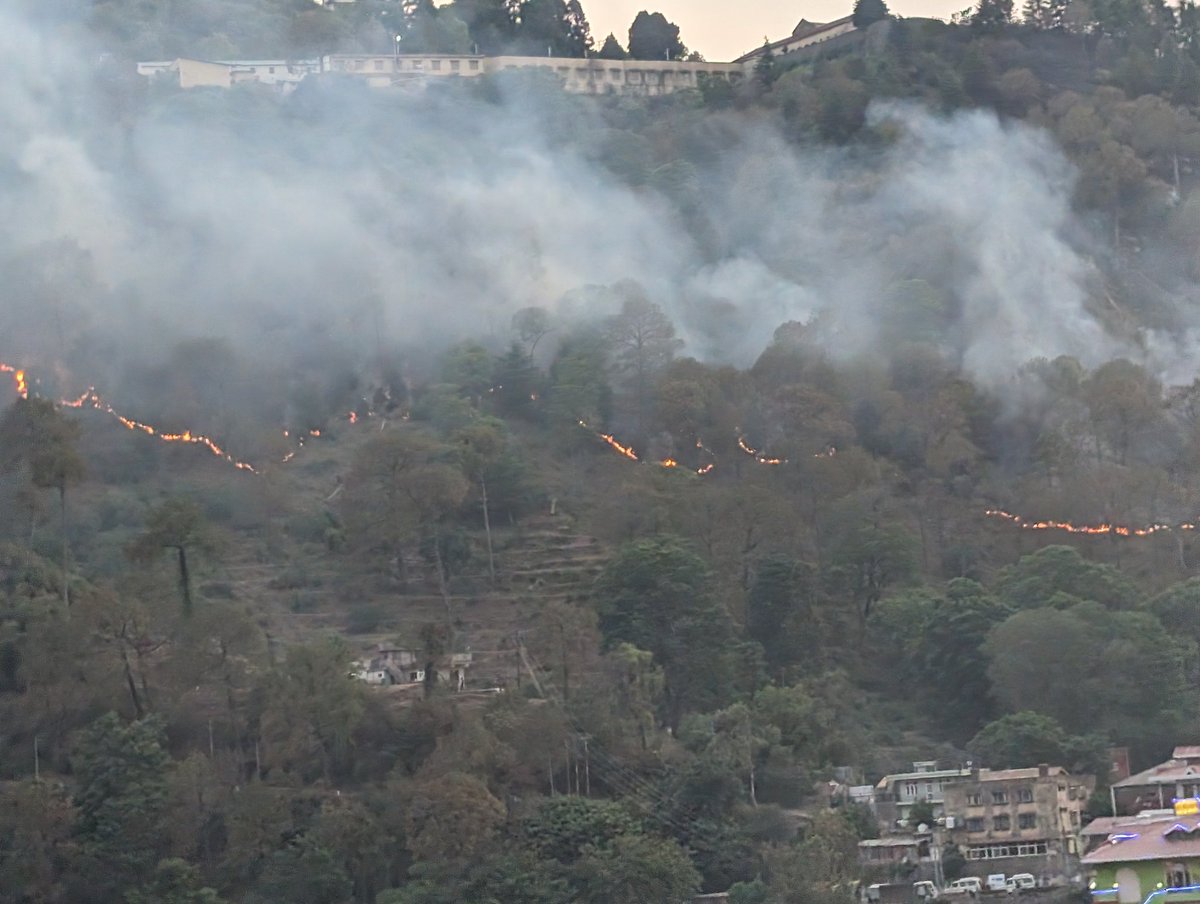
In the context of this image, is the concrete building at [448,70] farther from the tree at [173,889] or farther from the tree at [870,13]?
the tree at [173,889]

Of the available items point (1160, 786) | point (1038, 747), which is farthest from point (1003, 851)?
point (1160, 786)

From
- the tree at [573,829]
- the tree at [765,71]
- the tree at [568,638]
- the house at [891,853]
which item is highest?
the tree at [765,71]

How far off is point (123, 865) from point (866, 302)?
29818mm

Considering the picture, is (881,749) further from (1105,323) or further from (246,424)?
(1105,323)

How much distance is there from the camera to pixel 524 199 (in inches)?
2776

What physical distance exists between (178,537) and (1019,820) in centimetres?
1452

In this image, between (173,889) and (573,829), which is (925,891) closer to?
(573,829)

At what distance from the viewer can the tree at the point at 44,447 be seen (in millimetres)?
46656

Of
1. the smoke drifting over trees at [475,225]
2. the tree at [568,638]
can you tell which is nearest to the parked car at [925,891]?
the tree at [568,638]

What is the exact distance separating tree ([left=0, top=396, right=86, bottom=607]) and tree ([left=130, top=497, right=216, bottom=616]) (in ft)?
5.98

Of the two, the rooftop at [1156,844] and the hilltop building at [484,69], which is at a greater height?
the hilltop building at [484,69]

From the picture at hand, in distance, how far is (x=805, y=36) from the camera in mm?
89375

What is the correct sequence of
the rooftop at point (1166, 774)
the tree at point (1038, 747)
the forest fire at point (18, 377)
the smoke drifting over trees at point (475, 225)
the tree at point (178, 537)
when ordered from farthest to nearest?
the smoke drifting over trees at point (475, 225)
the forest fire at point (18, 377)
the tree at point (178, 537)
the tree at point (1038, 747)
the rooftop at point (1166, 774)

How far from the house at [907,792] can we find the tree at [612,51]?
4913 cm
